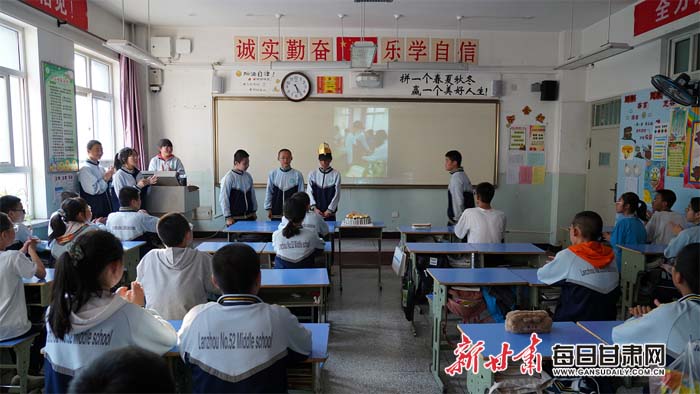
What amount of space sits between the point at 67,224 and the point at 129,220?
745mm

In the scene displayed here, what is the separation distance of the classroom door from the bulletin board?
47 centimetres

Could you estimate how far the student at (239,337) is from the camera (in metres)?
1.49

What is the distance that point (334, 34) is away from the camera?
22.4 ft

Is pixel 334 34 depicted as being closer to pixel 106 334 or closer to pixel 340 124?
pixel 340 124

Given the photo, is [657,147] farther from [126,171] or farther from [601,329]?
[126,171]

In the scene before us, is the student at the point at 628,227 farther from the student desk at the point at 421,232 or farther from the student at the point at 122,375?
the student at the point at 122,375

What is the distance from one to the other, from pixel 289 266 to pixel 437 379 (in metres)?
1.31

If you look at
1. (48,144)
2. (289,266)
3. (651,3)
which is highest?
(651,3)

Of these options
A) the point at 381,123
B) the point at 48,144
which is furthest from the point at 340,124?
the point at 48,144

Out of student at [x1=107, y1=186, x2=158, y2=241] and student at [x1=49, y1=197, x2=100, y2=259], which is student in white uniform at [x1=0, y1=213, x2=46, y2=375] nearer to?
student at [x1=49, y1=197, x2=100, y2=259]

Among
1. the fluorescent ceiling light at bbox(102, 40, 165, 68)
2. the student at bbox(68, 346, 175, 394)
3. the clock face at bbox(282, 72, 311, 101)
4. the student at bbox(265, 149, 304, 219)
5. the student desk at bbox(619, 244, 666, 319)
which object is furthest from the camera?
Result: the clock face at bbox(282, 72, 311, 101)

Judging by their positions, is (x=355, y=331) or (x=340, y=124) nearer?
(x=355, y=331)

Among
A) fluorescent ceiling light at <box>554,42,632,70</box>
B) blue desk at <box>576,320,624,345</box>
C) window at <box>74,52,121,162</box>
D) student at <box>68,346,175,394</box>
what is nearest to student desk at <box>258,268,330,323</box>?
blue desk at <box>576,320,624,345</box>

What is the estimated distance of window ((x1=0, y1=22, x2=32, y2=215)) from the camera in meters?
4.42
